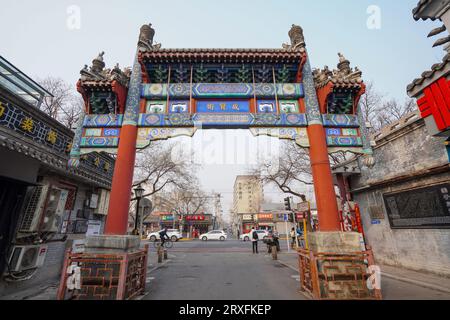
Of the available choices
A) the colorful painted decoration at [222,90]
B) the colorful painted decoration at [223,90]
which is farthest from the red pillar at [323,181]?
the colorful painted decoration at [222,90]

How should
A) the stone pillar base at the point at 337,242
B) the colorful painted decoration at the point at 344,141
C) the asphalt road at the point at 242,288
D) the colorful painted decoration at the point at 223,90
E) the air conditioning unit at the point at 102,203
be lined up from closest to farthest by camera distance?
the stone pillar base at the point at 337,242 < the asphalt road at the point at 242,288 < the colorful painted decoration at the point at 344,141 < the colorful painted decoration at the point at 223,90 < the air conditioning unit at the point at 102,203

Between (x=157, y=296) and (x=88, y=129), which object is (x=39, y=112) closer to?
(x=88, y=129)

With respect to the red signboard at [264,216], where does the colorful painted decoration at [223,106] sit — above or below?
above

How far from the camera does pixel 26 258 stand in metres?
6.01

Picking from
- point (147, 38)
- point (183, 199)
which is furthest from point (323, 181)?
point (183, 199)

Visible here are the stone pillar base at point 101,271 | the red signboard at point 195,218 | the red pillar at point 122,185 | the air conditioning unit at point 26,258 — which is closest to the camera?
the stone pillar base at point 101,271

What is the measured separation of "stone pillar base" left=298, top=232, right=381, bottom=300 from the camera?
463cm

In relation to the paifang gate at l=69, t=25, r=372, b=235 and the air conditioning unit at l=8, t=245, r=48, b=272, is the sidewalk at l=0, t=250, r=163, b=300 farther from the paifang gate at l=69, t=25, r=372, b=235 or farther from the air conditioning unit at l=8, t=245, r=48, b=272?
the paifang gate at l=69, t=25, r=372, b=235

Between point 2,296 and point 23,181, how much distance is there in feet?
9.94

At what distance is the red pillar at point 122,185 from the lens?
548cm

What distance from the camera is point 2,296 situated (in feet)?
17.9

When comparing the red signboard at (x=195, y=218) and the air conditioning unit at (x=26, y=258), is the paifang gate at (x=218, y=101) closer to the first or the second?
the air conditioning unit at (x=26, y=258)

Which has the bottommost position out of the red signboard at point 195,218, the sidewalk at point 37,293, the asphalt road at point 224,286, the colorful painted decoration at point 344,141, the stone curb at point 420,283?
the sidewalk at point 37,293

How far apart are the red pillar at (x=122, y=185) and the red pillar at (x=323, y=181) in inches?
209
